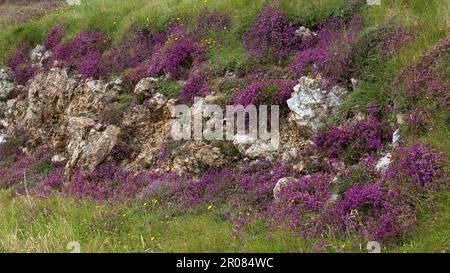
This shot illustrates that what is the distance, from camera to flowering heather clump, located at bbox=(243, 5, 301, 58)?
1289 cm

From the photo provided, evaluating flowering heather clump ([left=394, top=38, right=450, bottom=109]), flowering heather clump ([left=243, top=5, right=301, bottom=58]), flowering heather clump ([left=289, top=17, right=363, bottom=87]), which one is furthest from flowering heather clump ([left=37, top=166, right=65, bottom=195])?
flowering heather clump ([left=394, top=38, right=450, bottom=109])

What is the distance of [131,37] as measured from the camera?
1702cm

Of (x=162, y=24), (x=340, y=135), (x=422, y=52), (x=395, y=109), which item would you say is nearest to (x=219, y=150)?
(x=340, y=135)

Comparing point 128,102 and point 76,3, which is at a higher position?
point 76,3

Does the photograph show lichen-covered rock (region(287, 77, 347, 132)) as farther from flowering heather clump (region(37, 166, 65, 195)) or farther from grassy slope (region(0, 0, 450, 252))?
flowering heather clump (region(37, 166, 65, 195))

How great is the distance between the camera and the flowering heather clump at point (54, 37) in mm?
20094

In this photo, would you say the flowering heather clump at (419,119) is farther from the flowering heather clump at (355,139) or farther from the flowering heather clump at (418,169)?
the flowering heather clump at (418,169)

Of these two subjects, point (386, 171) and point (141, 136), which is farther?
point (141, 136)

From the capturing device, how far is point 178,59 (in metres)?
14.3

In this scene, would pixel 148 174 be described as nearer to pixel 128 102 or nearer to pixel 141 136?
pixel 141 136

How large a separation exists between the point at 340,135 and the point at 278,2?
5978 millimetres

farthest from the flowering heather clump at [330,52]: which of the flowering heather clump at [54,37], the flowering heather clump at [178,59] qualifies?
the flowering heather clump at [54,37]

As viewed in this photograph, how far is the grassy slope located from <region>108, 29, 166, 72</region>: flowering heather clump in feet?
8.22

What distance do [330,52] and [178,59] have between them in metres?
5.03
